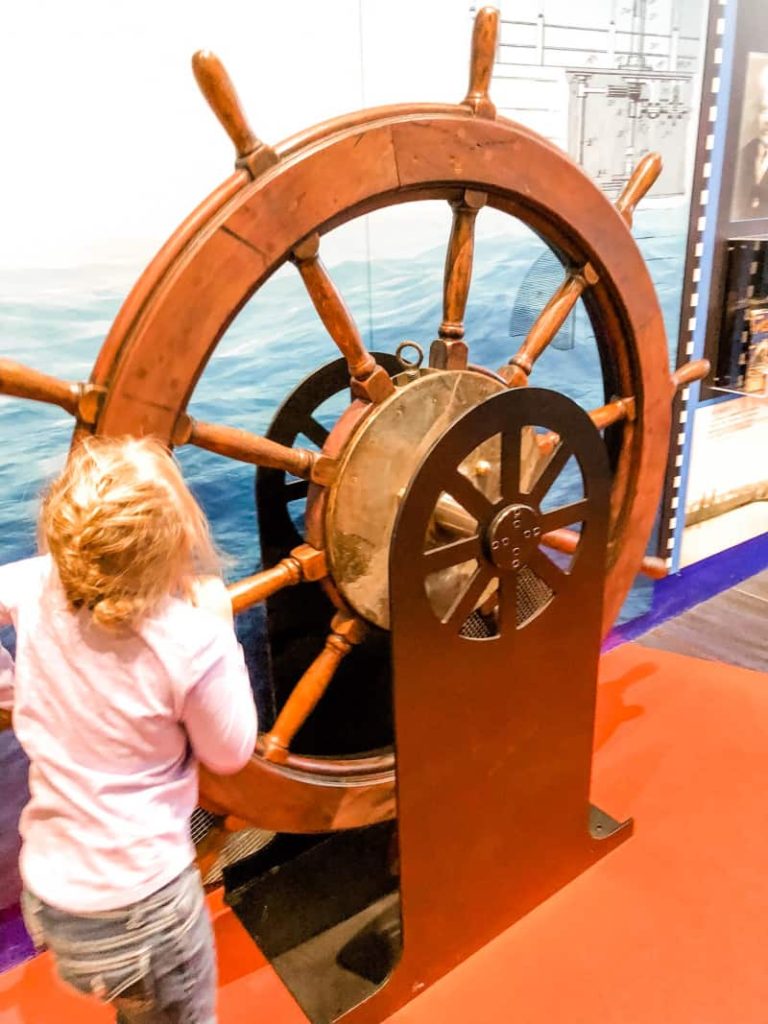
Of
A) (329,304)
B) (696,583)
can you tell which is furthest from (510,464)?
(696,583)

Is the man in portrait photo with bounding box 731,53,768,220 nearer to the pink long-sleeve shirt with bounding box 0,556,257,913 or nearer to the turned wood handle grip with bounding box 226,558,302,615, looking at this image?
the turned wood handle grip with bounding box 226,558,302,615

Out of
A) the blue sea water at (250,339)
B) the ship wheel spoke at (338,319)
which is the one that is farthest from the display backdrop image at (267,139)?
the ship wheel spoke at (338,319)

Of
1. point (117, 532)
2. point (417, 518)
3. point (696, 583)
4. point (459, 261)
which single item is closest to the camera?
point (117, 532)

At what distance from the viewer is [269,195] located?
96cm

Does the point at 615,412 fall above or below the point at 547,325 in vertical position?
below

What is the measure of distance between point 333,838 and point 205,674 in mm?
767

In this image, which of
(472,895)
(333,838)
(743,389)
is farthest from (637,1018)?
(743,389)

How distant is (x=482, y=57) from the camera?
42.7 inches

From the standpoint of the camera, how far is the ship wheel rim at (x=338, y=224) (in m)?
0.92

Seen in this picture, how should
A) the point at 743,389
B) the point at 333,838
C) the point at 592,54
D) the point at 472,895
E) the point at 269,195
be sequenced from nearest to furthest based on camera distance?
the point at 269,195 → the point at 472,895 → the point at 333,838 → the point at 592,54 → the point at 743,389

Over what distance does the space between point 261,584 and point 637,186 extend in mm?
819

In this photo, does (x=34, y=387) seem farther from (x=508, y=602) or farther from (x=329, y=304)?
(x=508, y=602)

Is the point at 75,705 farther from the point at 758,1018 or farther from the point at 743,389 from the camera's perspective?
the point at 743,389

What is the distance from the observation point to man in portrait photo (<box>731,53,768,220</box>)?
1.99m
